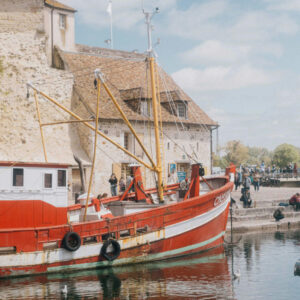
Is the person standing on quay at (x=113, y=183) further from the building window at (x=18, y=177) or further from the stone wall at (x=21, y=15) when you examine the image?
the building window at (x=18, y=177)

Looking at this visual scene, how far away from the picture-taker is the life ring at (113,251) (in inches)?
782

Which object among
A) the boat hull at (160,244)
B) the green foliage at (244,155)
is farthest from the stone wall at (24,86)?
the green foliage at (244,155)

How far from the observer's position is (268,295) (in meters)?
16.0

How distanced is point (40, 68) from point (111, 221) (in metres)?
→ 19.6

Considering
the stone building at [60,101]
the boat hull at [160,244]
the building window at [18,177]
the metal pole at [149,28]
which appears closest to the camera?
the building window at [18,177]

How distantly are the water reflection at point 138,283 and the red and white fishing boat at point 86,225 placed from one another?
508 mm

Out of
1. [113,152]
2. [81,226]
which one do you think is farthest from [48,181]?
[113,152]

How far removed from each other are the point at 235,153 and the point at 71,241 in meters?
102

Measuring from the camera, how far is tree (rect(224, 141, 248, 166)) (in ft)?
387

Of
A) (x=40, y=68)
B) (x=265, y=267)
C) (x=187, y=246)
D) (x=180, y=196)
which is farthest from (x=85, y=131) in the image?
(x=265, y=267)

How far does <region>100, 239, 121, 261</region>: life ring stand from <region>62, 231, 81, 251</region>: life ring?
101 cm

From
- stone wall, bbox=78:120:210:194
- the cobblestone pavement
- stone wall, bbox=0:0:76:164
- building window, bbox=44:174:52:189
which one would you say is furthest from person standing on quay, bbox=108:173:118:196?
building window, bbox=44:174:52:189

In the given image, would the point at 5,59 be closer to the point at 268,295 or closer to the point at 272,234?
the point at 272,234

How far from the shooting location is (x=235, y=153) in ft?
391
